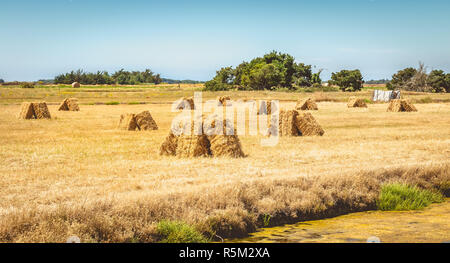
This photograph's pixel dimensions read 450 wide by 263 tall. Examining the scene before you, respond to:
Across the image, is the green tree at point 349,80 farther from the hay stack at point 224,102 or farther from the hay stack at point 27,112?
the hay stack at point 27,112

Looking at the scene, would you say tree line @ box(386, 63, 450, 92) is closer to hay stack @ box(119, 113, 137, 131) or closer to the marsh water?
hay stack @ box(119, 113, 137, 131)

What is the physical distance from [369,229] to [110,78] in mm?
142028

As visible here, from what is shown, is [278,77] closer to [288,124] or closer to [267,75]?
[267,75]

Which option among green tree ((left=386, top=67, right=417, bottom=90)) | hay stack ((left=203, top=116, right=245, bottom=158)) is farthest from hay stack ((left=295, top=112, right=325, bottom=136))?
green tree ((left=386, top=67, right=417, bottom=90))

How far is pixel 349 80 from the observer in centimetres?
10450

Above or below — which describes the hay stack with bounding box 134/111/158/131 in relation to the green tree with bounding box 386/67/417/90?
below

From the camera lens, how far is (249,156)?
15.0 m

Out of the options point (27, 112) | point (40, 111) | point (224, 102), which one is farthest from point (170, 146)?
point (224, 102)

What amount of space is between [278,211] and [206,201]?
1270 mm

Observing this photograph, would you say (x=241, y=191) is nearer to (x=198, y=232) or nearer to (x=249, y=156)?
(x=198, y=232)

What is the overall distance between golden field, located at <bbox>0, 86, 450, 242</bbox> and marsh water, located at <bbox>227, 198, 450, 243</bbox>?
31 centimetres

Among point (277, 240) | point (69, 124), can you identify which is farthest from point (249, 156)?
point (69, 124)

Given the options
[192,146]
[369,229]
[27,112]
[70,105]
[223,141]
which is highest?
[223,141]

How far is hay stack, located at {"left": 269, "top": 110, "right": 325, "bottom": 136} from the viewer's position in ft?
69.4
